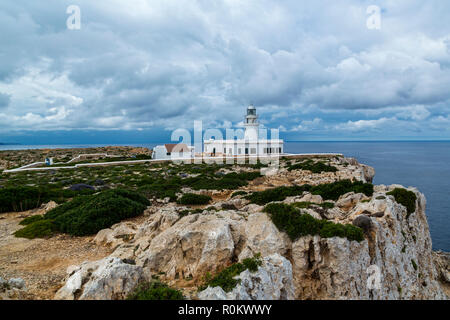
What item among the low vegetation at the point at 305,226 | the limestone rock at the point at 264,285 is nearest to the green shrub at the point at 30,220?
the limestone rock at the point at 264,285

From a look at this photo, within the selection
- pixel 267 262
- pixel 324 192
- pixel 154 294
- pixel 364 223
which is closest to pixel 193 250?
pixel 154 294

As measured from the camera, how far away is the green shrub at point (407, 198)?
32.0 feet

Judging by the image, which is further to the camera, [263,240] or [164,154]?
[164,154]

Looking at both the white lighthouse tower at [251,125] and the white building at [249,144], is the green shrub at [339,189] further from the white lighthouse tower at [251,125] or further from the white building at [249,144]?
the white lighthouse tower at [251,125]

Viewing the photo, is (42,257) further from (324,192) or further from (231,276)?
(324,192)

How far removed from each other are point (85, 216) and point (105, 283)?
760cm

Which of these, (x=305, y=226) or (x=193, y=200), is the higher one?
(x=305, y=226)

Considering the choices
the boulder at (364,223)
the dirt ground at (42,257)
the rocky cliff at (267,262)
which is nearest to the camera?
the rocky cliff at (267,262)

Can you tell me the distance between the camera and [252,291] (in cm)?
459

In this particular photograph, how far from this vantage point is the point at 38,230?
10.4 metres

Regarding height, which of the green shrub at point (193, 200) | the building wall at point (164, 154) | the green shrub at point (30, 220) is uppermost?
the building wall at point (164, 154)

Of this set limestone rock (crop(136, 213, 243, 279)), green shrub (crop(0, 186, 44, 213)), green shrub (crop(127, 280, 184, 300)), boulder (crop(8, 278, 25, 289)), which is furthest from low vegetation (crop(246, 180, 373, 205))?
green shrub (crop(0, 186, 44, 213))

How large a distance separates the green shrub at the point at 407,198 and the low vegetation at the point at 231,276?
7809 mm
